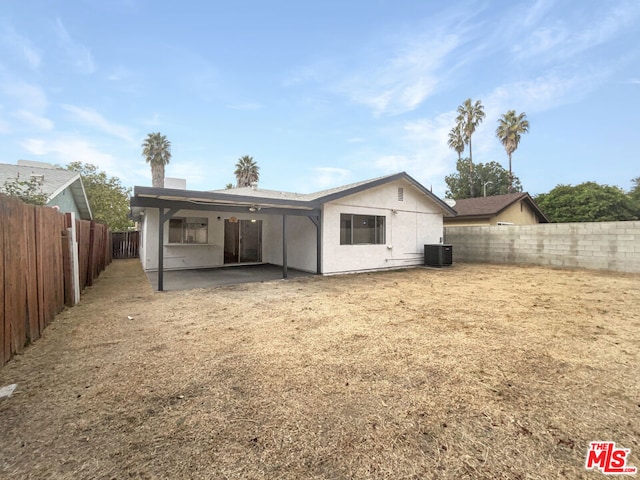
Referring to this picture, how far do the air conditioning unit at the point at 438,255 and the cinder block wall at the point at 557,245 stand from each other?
3125 mm

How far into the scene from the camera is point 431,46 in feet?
32.9

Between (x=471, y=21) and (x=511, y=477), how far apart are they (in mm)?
12949

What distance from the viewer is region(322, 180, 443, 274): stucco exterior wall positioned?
931cm

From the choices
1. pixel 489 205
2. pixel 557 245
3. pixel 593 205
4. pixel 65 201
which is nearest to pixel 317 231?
pixel 557 245

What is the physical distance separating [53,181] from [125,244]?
631 cm

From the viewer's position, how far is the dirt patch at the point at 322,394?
1676 millimetres

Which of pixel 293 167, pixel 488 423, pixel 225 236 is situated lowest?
pixel 488 423

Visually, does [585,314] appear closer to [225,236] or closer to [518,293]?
[518,293]

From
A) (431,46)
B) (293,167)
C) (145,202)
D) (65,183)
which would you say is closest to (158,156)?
(293,167)

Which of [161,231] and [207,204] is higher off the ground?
[207,204]

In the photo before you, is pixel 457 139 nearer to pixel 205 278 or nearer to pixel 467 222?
pixel 467 222

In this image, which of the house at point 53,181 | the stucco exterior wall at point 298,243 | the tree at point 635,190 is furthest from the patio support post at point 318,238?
the tree at point 635,190

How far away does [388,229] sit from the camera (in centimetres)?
1059

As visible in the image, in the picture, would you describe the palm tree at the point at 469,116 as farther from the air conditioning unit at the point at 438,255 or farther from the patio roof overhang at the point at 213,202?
the patio roof overhang at the point at 213,202
